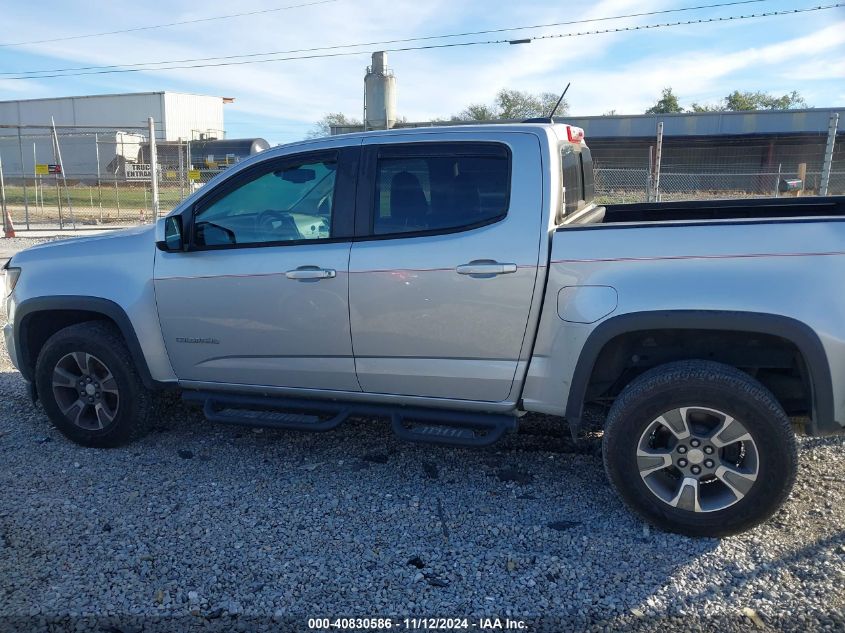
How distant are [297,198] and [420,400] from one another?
1.43m

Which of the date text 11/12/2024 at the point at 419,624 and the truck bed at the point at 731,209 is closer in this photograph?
the date text 11/12/2024 at the point at 419,624

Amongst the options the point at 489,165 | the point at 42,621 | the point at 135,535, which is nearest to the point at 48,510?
the point at 135,535

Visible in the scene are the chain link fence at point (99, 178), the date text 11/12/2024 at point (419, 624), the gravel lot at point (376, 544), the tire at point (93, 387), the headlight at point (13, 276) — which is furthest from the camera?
the chain link fence at point (99, 178)

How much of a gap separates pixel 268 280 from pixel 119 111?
51844 millimetres

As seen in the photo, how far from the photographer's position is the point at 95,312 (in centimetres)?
455

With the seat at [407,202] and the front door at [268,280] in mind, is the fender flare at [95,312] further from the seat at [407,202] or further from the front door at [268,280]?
the seat at [407,202]

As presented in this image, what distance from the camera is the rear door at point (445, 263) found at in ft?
11.9

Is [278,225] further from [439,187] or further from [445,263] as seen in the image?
[445,263]

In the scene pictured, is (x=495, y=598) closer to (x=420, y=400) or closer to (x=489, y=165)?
(x=420, y=400)

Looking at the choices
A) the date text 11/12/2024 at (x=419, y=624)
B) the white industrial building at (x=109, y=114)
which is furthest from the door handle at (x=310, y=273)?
the white industrial building at (x=109, y=114)

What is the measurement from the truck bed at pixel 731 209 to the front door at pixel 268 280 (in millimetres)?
1831

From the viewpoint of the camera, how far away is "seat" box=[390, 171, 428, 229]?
388 centimetres

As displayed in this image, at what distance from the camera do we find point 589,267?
11.2 ft

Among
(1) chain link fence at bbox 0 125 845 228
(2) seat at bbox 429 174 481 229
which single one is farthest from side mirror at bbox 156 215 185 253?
(1) chain link fence at bbox 0 125 845 228
